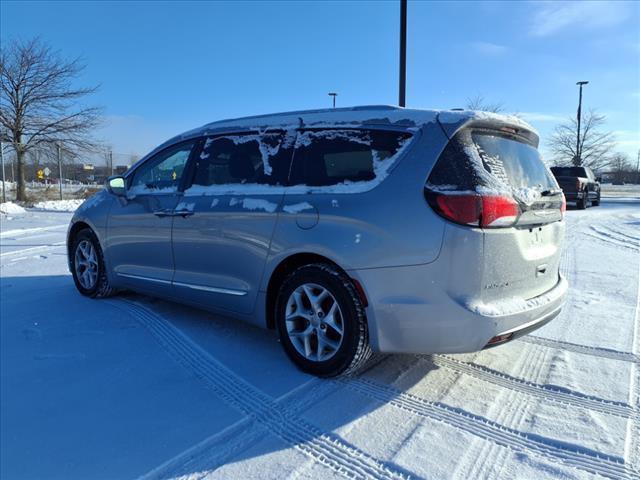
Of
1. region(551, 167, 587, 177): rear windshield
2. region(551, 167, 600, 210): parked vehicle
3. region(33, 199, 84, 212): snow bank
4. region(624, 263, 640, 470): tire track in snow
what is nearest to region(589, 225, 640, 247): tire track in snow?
region(551, 167, 600, 210): parked vehicle

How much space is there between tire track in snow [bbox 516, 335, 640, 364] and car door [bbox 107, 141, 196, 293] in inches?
123

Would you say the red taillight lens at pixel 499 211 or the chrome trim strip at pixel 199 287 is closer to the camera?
the red taillight lens at pixel 499 211

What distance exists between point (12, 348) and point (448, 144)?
11.4 feet

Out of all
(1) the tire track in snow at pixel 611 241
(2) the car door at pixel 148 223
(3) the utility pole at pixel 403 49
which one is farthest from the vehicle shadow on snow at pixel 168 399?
(1) the tire track in snow at pixel 611 241

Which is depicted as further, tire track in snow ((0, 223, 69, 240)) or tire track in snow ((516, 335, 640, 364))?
tire track in snow ((0, 223, 69, 240))

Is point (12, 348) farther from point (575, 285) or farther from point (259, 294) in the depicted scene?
point (575, 285)

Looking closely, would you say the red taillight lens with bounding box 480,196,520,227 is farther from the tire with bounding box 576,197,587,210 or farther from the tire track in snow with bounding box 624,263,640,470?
the tire with bounding box 576,197,587,210

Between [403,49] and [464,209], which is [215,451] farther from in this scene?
[403,49]

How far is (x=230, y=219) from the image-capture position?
343 cm

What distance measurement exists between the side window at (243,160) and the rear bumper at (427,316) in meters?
1.09

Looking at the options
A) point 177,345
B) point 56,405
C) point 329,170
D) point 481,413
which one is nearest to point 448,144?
point 329,170

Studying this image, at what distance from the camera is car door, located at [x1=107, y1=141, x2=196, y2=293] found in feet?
13.1

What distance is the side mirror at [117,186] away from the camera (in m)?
4.50

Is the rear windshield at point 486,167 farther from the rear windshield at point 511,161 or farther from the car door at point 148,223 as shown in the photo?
the car door at point 148,223
